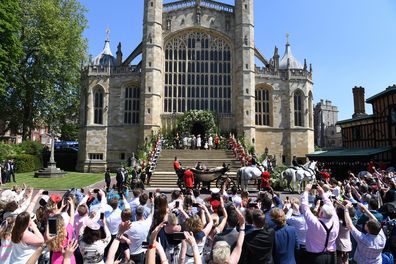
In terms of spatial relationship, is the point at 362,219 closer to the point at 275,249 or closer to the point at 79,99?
the point at 275,249

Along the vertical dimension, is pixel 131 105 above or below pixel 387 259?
above

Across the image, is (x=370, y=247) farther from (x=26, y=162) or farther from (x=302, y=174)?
(x=26, y=162)

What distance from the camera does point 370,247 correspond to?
4820mm

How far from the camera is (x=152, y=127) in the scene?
31703mm

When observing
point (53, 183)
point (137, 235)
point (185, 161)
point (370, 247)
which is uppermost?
point (185, 161)

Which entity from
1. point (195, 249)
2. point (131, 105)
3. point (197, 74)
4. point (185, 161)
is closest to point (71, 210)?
point (195, 249)

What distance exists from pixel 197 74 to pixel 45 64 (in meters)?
15.3

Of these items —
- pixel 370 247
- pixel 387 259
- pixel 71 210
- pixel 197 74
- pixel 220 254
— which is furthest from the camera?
pixel 197 74

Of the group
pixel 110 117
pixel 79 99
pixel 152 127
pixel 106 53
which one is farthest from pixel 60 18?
pixel 152 127

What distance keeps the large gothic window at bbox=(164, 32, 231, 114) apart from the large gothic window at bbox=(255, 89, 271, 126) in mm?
3350

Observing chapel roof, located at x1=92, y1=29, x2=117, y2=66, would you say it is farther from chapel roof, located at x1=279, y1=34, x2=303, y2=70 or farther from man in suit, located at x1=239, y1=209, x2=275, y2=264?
man in suit, located at x1=239, y1=209, x2=275, y2=264

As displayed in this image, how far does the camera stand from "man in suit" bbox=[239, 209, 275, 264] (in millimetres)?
4168

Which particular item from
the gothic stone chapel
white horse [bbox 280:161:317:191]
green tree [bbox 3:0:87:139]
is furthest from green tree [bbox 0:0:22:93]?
white horse [bbox 280:161:317:191]

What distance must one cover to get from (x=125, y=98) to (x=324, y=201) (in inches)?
1186
